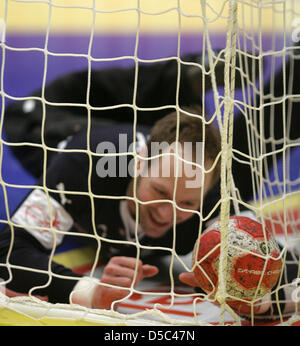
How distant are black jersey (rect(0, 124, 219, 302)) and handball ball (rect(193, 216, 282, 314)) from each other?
195 millimetres

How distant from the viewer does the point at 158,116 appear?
147 centimetres

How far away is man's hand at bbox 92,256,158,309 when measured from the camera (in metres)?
0.80

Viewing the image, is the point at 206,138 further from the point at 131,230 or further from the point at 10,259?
the point at 10,259

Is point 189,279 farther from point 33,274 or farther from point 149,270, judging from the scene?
point 33,274

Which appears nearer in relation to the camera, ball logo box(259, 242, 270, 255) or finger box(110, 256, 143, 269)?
ball logo box(259, 242, 270, 255)

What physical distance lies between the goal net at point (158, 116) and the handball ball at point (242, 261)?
0.9 inches

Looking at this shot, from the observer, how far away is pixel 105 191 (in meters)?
0.96

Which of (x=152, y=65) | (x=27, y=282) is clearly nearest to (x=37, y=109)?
(x=152, y=65)

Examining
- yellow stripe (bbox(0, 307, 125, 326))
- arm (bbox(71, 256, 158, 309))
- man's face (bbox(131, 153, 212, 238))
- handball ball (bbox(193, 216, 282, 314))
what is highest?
man's face (bbox(131, 153, 212, 238))

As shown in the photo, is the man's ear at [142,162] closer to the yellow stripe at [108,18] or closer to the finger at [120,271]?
the finger at [120,271]

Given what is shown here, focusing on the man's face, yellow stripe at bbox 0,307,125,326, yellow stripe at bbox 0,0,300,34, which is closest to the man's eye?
the man's face

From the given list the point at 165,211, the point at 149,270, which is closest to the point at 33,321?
the point at 149,270

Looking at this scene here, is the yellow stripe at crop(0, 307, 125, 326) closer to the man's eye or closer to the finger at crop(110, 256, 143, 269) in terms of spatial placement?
the finger at crop(110, 256, 143, 269)

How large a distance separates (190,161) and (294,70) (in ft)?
2.25
